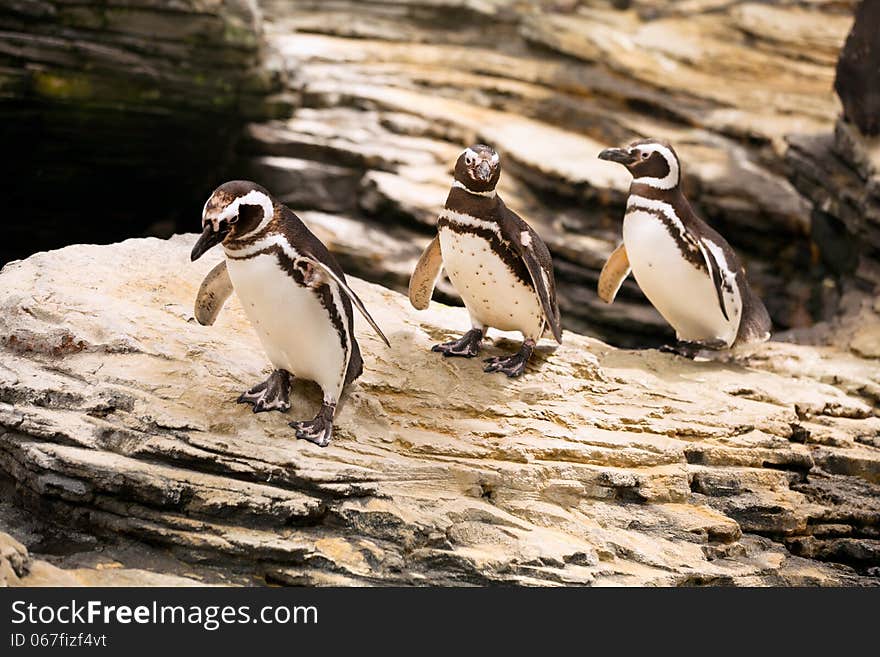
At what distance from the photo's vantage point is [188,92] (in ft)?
22.9

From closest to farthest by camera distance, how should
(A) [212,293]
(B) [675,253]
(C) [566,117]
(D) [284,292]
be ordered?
(D) [284,292]
(A) [212,293]
(B) [675,253]
(C) [566,117]

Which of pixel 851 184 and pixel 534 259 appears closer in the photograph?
pixel 534 259

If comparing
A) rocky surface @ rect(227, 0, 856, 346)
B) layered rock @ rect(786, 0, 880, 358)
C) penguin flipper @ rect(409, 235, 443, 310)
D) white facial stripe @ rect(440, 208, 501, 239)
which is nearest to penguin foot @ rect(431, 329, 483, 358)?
penguin flipper @ rect(409, 235, 443, 310)

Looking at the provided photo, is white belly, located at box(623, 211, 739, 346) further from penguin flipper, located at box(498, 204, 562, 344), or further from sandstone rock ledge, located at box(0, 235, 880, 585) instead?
penguin flipper, located at box(498, 204, 562, 344)

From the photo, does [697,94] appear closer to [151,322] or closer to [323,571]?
[151,322]

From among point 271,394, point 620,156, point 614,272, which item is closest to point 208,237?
point 271,394

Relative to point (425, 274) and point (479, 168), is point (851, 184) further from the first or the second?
point (479, 168)

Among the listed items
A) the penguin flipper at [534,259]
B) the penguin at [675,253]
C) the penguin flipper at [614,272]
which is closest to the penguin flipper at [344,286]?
the penguin flipper at [534,259]

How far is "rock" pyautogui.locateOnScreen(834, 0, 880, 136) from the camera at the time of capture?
21.5 ft

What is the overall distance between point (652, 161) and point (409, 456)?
1895 millimetres

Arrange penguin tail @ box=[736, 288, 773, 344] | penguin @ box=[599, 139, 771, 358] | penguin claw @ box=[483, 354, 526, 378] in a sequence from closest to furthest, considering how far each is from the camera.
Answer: penguin claw @ box=[483, 354, 526, 378] → penguin @ box=[599, 139, 771, 358] → penguin tail @ box=[736, 288, 773, 344]

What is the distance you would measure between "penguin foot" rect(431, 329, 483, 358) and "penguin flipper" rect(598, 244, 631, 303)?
39.4 inches

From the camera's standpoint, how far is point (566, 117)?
335 inches

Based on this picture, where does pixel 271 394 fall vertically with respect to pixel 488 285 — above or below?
below
